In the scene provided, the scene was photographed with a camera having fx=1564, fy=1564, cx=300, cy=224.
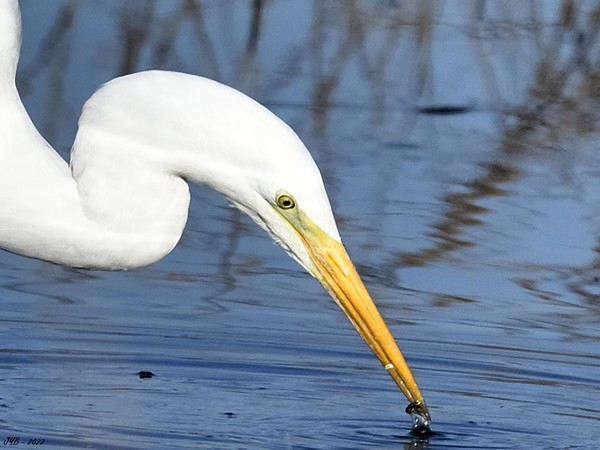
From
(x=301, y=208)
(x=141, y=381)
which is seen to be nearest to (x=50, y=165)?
(x=301, y=208)

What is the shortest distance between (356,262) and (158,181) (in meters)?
2.20

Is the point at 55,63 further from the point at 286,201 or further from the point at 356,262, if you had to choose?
the point at 286,201

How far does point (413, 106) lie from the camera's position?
7133 millimetres

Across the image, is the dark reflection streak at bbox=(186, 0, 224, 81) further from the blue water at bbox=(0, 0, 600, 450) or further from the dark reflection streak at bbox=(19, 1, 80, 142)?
the dark reflection streak at bbox=(19, 1, 80, 142)

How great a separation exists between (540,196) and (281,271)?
4.48ft

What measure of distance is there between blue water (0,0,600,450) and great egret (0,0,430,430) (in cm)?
80

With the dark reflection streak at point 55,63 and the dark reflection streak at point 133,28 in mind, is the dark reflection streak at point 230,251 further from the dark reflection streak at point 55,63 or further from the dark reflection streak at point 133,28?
the dark reflection streak at point 133,28

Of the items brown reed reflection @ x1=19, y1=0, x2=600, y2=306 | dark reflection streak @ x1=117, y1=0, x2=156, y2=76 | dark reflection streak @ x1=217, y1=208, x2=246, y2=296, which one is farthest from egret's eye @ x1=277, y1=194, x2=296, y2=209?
dark reflection streak @ x1=117, y1=0, x2=156, y2=76

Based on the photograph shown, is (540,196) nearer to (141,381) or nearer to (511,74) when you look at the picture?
(511,74)

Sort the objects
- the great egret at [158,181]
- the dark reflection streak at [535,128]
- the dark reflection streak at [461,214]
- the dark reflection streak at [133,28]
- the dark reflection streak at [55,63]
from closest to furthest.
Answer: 1. the great egret at [158,181]
2. the dark reflection streak at [461,214]
3. the dark reflection streak at [535,128]
4. the dark reflection streak at [55,63]
5. the dark reflection streak at [133,28]

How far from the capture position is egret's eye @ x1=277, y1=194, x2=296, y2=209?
300 centimetres

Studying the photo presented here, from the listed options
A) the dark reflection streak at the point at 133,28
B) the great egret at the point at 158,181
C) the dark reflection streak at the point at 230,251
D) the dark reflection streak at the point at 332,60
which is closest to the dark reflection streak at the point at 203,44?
the dark reflection streak at the point at 133,28

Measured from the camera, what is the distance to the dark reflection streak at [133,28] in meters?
6.92

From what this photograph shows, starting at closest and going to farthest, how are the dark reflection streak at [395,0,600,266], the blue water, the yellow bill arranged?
1. the yellow bill
2. the blue water
3. the dark reflection streak at [395,0,600,266]
